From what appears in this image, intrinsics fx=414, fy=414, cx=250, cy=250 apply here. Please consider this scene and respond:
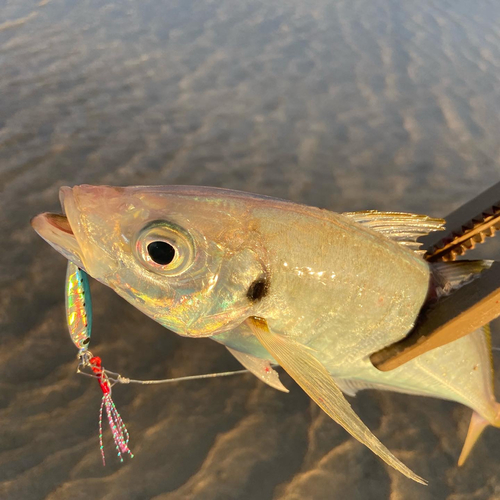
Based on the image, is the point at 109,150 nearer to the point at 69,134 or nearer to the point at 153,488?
the point at 69,134

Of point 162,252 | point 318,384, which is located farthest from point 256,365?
point 162,252

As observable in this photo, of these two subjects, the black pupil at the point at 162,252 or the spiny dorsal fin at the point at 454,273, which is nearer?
the black pupil at the point at 162,252

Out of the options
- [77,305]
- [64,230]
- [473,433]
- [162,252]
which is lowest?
[473,433]

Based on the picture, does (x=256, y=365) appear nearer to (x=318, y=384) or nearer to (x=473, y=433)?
(x=318, y=384)

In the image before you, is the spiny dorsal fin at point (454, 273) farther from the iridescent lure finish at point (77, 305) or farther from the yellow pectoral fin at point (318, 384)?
the iridescent lure finish at point (77, 305)

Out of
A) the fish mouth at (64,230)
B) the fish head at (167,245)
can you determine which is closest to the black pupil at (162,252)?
the fish head at (167,245)

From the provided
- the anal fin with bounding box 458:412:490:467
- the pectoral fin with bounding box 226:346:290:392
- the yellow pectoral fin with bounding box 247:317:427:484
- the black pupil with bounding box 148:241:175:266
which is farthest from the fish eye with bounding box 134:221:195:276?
the anal fin with bounding box 458:412:490:467
